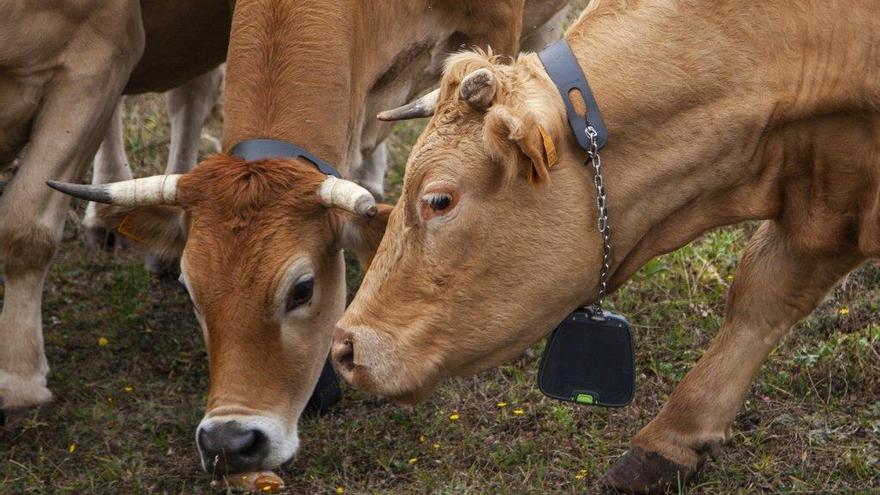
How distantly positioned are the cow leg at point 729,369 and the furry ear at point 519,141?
52.2 inches

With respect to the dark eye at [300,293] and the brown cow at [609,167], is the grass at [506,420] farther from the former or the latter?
the brown cow at [609,167]

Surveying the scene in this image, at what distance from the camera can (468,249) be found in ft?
13.9

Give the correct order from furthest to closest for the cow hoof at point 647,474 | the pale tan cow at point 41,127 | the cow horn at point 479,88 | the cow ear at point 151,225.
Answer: the pale tan cow at point 41,127 < the cow ear at point 151,225 < the cow hoof at point 647,474 < the cow horn at point 479,88

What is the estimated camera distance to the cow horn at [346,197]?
5.27m

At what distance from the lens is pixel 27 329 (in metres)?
6.23

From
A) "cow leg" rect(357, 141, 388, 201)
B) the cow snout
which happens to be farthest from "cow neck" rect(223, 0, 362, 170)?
"cow leg" rect(357, 141, 388, 201)

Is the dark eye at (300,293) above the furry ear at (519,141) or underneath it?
underneath

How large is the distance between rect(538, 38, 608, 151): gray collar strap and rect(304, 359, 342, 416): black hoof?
213 cm

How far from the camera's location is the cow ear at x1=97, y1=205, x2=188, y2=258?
5812mm

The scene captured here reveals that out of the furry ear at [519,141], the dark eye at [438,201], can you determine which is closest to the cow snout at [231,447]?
the dark eye at [438,201]

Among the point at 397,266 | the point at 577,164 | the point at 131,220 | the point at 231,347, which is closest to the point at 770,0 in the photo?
the point at 577,164

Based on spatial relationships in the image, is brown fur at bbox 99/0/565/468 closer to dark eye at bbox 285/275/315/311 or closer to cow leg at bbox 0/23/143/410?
dark eye at bbox 285/275/315/311

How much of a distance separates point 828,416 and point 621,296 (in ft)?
4.53

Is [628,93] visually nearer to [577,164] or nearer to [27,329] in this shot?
[577,164]
